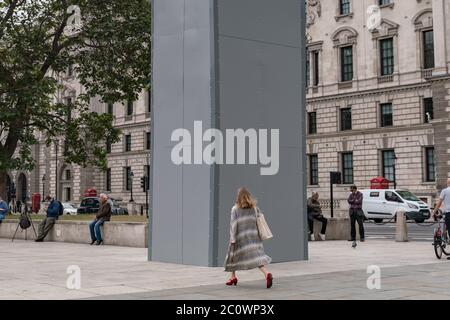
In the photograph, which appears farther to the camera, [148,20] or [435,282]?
[148,20]

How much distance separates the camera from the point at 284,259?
45.3 ft

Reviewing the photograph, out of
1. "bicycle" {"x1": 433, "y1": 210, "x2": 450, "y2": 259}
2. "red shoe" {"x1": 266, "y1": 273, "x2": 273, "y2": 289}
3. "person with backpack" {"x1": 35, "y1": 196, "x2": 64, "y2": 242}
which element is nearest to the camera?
"red shoe" {"x1": 266, "y1": 273, "x2": 273, "y2": 289}

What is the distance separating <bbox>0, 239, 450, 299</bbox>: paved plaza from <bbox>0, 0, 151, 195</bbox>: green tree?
11.0 metres

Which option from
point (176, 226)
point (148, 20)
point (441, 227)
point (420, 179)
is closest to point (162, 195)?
point (176, 226)

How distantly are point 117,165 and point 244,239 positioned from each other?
62.5m

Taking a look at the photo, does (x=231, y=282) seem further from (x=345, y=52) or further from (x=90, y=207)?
(x=345, y=52)

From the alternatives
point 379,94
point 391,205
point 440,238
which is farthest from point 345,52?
point 440,238

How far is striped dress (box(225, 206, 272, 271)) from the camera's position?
9938 mm

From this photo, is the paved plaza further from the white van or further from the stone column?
the white van

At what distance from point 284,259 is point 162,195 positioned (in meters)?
3.00

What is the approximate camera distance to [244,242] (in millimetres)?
10000

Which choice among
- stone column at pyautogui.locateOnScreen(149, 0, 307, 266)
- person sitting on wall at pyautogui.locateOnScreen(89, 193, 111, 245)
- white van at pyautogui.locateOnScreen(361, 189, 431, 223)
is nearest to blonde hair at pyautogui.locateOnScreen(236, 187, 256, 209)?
stone column at pyautogui.locateOnScreen(149, 0, 307, 266)

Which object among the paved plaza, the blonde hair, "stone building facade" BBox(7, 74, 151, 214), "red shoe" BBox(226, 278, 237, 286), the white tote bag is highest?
"stone building facade" BBox(7, 74, 151, 214)

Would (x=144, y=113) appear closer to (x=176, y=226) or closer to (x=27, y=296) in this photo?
(x=176, y=226)
